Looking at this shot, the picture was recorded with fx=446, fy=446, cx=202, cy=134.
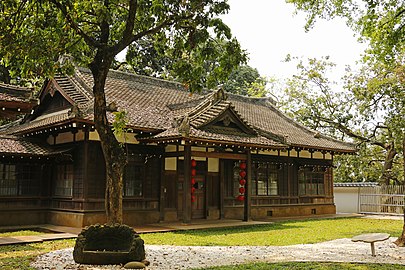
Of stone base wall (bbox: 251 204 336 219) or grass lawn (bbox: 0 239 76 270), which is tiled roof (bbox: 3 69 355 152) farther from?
grass lawn (bbox: 0 239 76 270)

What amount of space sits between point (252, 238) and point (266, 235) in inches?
37.1

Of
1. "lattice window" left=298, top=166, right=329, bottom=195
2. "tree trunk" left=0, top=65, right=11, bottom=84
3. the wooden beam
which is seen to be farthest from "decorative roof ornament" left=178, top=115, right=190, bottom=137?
"tree trunk" left=0, top=65, right=11, bottom=84

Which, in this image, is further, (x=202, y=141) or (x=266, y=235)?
(x=202, y=141)

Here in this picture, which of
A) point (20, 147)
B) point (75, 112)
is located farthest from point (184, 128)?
point (20, 147)

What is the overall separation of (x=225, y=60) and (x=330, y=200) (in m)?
16.3

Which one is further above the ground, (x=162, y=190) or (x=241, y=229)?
(x=162, y=190)

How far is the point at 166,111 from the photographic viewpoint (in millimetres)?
19203

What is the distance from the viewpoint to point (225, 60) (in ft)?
35.8

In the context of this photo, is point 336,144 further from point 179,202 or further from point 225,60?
point 225,60

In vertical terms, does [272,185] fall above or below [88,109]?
below

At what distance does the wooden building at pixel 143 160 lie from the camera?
1580 cm

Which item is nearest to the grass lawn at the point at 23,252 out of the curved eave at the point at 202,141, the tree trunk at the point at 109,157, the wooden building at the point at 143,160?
the tree trunk at the point at 109,157

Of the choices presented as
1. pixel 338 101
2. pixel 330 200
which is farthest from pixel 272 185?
pixel 338 101

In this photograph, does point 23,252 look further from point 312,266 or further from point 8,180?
point 312,266
